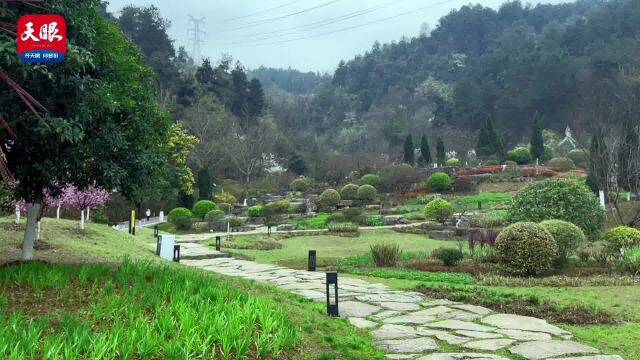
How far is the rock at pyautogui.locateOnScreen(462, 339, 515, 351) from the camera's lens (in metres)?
5.35

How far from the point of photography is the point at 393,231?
21562 mm

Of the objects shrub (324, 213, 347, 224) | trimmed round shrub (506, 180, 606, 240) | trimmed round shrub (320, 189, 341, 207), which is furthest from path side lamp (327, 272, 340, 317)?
trimmed round shrub (320, 189, 341, 207)

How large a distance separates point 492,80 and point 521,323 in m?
70.0

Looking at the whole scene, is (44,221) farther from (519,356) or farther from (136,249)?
(519,356)

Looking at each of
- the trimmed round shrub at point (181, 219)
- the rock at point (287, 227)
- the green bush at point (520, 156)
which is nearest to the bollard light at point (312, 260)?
the rock at point (287, 227)

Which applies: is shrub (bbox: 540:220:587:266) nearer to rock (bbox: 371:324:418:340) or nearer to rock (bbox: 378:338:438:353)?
rock (bbox: 371:324:418:340)

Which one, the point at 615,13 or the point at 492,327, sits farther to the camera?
the point at 615,13

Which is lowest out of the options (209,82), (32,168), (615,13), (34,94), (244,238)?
(244,238)

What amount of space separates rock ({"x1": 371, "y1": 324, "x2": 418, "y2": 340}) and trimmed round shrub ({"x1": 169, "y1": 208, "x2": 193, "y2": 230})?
21.7m

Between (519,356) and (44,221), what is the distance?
13500 millimetres

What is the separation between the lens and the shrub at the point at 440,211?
22.6 meters

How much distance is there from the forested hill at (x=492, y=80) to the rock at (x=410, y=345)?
151ft

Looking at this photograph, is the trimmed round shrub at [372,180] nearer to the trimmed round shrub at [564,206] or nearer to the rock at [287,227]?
the rock at [287,227]

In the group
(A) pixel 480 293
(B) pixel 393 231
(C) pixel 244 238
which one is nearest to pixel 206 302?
(A) pixel 480 293
